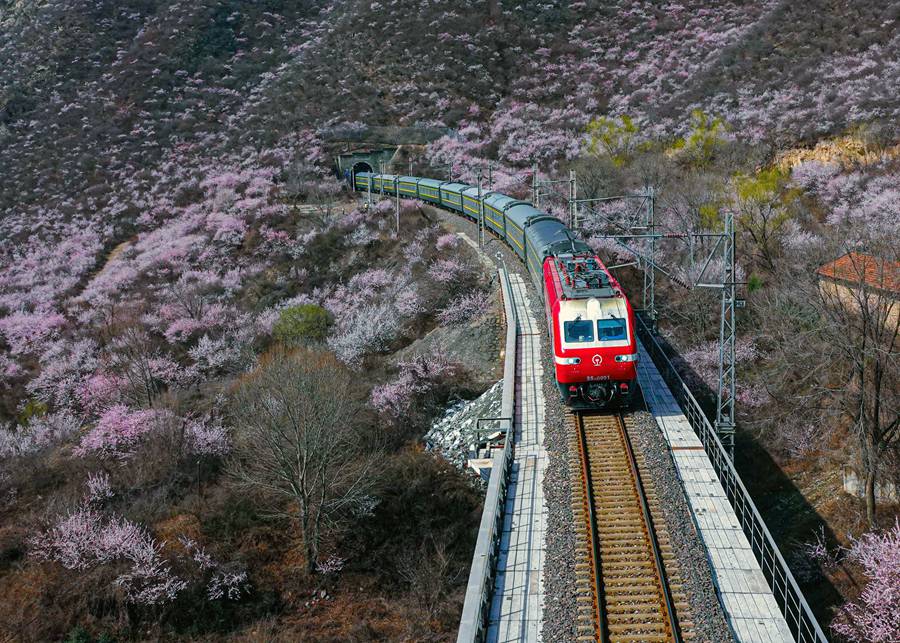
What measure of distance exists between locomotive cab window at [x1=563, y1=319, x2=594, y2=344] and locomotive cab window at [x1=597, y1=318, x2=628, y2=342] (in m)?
0.24

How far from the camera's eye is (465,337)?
1134 inches

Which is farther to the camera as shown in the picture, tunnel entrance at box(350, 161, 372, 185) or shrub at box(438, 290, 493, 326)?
tunnel entrance at box(350, 161, 372, 185)

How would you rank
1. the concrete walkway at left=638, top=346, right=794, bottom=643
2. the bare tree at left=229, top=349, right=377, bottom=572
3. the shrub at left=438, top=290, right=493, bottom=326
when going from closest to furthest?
the concrete walkway at left=638, top=346, right=794, bottom=643
the bare tree at left=229, top=349, right=377, bottom=572
the shrub at left=438, top=290, right=493, bottom=326

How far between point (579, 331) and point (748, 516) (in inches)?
249

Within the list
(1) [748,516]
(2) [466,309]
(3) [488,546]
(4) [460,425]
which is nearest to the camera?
(3) [488,546]

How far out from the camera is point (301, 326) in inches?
1232

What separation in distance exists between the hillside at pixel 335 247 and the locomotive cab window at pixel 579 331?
5.56 metres

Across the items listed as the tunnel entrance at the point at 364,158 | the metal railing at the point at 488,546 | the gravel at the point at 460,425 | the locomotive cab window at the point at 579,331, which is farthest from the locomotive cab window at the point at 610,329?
the tunnel entrance at the point at 364,158

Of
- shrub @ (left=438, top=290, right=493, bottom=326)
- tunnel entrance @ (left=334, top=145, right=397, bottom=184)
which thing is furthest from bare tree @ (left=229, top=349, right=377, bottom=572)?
tunnel entrance @ (left=334, top=145, right=397, bottom=184)

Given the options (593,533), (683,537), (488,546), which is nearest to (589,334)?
(593,533)

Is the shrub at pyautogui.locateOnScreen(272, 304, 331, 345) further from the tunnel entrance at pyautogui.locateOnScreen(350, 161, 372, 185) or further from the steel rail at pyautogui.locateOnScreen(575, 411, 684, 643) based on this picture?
the tunnel entrance at pyautogui.locateOnScreen(350, 161, 372, 185)

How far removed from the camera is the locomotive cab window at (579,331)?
54.9 ft

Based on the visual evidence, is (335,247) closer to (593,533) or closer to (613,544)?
(593,533)

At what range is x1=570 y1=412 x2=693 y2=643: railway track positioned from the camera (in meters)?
10.4
